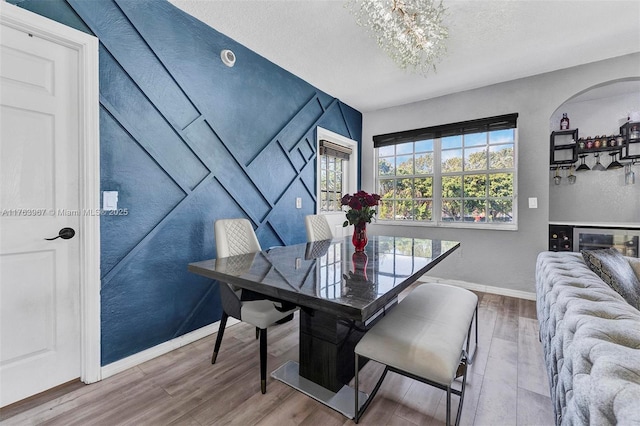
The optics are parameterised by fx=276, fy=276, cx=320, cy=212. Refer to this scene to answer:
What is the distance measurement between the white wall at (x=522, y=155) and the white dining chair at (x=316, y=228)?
188 centimetres

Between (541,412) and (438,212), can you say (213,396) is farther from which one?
(438,212)

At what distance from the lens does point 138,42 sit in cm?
197

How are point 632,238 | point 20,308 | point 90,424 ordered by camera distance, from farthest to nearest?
point 632,238
point 20,308
point 90,424

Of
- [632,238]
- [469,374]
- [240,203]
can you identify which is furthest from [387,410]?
[632,238]

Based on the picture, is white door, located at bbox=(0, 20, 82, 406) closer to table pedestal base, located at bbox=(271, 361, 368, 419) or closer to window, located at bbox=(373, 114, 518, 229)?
table pedestal base, located at bbox=(271, 361, 368, 419)

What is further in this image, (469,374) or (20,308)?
(469,374)

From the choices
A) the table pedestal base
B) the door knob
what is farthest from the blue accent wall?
the table pedestal base

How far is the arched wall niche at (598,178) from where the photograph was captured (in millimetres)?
3484

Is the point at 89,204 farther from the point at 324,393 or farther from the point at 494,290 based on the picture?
the point at 494,290

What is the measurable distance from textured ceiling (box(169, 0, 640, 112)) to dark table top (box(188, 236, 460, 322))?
75.8 inches

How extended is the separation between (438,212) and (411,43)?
243 centimetres

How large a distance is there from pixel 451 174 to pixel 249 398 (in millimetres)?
3596

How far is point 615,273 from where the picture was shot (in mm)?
1425

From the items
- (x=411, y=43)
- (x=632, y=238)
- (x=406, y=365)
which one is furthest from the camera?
(x=632, y=238)
